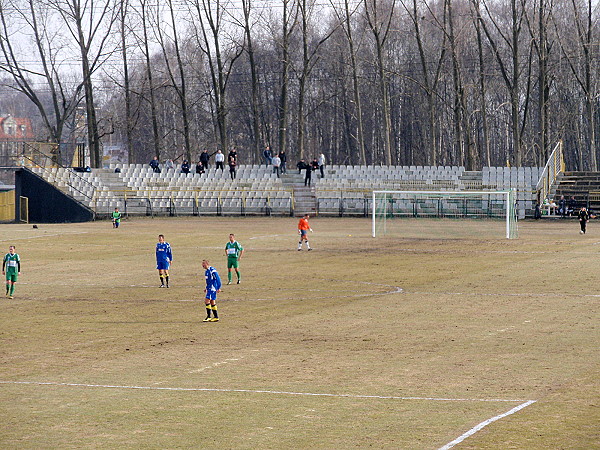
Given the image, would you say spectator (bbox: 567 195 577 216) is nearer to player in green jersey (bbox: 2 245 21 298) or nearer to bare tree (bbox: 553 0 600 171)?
bare tree (bbox: 553 0 600 171)

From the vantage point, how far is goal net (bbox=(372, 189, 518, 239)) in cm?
4622

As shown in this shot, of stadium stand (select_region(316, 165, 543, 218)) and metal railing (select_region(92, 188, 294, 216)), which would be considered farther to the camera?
metal railing (select_region(92, 188, 294, 216))

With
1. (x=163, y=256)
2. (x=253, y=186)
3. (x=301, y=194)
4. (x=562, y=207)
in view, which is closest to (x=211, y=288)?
(x=163, y=256)

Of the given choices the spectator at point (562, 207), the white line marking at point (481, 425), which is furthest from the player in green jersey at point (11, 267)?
the spectator at point (562, 207)

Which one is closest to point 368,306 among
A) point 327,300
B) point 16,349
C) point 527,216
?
point 327,300

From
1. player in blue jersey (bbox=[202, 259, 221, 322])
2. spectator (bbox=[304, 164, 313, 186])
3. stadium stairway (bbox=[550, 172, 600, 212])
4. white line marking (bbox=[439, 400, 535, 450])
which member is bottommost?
white line marking (bbox=[439, 400, 535, 450])

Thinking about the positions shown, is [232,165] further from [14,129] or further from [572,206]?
[14,129]

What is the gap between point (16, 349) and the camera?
58.5ft

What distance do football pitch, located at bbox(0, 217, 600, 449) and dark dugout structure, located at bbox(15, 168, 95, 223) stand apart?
2391cm

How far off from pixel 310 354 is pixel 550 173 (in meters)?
45.5

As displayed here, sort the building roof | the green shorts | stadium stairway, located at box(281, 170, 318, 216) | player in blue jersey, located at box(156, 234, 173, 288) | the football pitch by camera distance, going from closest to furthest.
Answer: the football pitch, the green shorts, player in blue jersey, located at box(156, 234, 173, 288), stadium stairway, located at box(281, 170, 318, 216), the building roof

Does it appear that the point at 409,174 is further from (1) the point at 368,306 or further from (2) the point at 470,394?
(2) the point at 470,394

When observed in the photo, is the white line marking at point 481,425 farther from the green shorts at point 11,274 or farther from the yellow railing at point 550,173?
the yellow railing at point 550,173

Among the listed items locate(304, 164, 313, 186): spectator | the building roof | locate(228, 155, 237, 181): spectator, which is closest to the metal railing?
locate(304, 164, 313, 186): spectator
